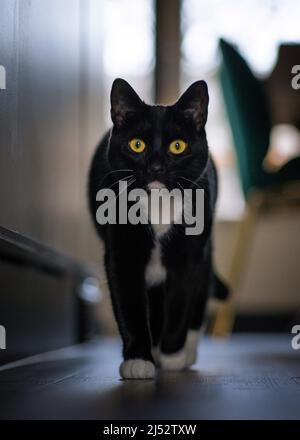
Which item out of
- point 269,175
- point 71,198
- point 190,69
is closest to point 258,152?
point 269,175

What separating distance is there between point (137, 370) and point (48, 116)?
3.13 ft

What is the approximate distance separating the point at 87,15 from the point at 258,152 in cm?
87

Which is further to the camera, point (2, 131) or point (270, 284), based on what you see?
point (270, 284)

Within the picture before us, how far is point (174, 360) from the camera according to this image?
4.30ft

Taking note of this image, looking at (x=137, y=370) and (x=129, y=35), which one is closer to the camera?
(x=137, y=370)

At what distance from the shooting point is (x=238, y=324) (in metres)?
3.36

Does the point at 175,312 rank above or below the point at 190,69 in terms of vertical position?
below

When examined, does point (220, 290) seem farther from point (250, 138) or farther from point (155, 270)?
point (250, 138)

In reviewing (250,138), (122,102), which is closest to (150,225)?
(122,102)

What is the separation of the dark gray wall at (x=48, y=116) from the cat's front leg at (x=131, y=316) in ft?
0.79

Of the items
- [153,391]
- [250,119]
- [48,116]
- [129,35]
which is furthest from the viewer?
[129,35]

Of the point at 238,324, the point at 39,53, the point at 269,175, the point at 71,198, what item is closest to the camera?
the point at 39,53

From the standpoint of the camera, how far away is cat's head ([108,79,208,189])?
3.72ft
